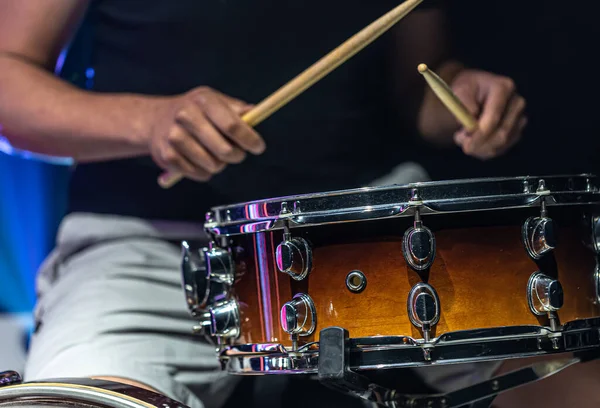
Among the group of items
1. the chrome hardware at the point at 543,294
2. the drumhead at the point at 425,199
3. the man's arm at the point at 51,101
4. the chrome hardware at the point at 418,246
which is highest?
the man's arm at the point at 51,101

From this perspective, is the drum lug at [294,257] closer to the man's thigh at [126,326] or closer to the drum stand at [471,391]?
the drum stand at [471,391]

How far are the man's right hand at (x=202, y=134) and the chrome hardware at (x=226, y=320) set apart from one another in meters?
0.20

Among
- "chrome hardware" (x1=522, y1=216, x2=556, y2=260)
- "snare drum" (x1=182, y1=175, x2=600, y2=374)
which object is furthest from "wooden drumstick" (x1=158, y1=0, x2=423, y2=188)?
"chrome hardware" (x1=522, y1=216, x2=556, y2=260)

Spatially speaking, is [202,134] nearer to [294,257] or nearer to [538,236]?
[294,257]

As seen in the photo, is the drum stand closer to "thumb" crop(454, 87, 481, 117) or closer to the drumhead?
the drumhead

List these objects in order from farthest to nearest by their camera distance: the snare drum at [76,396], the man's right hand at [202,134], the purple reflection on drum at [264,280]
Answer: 1. the man's right hand at [202,134]
2. the purple reflection on drum at [264,280]
3. the snare drum at [76,396]

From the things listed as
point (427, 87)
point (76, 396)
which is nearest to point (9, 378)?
point (76, 396)

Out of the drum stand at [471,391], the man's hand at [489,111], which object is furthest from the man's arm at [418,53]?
the drum stand at [471,391]

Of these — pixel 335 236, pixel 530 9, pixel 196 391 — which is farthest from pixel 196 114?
pixel 530 9

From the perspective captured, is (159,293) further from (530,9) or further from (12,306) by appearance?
(530,9)

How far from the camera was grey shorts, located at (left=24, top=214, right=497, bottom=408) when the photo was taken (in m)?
0.91

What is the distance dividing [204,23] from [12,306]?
31.0 inches

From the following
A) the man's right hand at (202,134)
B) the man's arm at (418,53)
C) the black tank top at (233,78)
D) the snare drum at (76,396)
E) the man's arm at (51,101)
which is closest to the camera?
the snare drum at (76,396)

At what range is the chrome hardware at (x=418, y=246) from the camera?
0.67 meters
